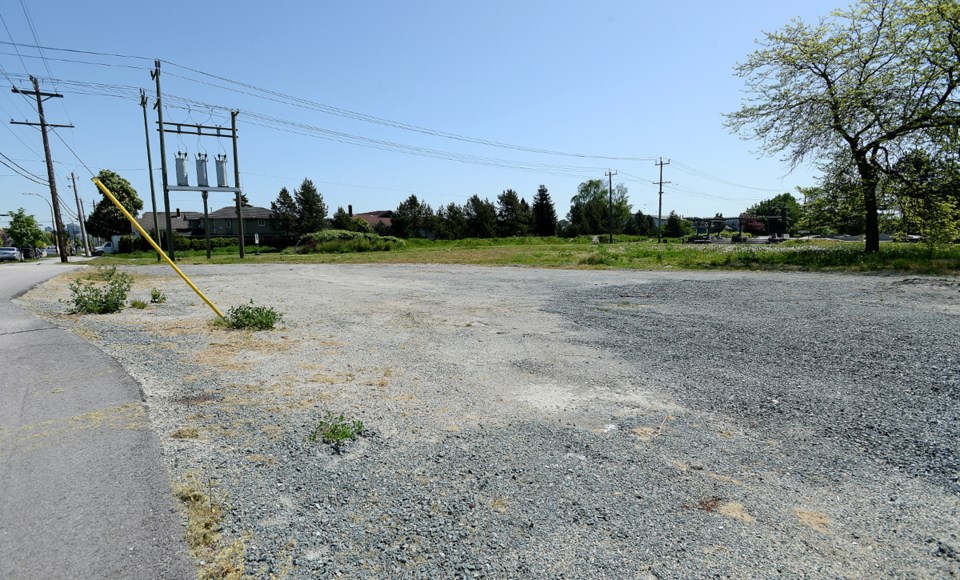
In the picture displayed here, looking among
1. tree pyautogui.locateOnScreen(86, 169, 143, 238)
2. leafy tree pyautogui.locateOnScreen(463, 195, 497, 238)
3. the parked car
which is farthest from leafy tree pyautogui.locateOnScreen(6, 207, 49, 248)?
leafy tree pyautogui.locateOnScreen(463, 195, 497, 238)

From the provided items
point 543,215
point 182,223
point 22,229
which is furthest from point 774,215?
point 22,229

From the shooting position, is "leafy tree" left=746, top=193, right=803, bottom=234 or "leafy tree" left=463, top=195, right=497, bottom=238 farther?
"leafy tree" left=746, top=193, right=803, bottom=234

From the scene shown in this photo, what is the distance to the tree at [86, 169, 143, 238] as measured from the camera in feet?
240

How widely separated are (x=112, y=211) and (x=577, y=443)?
8781cm

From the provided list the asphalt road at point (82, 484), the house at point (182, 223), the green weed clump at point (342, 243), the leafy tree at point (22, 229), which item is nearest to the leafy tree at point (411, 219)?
the green weed clump at point (342, 243)

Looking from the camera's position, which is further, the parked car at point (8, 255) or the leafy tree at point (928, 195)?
the parked car at point (8, 255)

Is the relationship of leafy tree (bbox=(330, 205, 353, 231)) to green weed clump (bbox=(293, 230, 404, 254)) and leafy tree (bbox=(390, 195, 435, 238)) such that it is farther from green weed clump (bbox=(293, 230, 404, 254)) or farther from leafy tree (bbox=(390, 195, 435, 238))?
green weed clump (bbox=(293, 230, 404, 254))

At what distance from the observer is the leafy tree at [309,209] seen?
217 ft

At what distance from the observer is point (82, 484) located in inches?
125

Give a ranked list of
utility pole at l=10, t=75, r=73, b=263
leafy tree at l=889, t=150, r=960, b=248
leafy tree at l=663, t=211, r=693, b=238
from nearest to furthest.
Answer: leafy tree at l=889, t=150, r=960, b=248 → utility pole at l=10, t=75, r=73, b=263 → leafy tree at l=663, t=211, r=693, b=238

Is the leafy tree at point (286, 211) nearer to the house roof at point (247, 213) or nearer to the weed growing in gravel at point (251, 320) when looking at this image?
the house roof at point (247, 213)

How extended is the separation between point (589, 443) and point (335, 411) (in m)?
2.22

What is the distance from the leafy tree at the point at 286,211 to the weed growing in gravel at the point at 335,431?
65682mm

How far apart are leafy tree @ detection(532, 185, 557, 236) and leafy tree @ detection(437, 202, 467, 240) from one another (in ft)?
34.3
